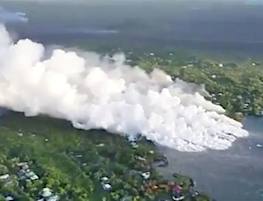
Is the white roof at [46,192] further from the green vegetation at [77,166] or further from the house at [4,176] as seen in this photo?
the house at [4,176]

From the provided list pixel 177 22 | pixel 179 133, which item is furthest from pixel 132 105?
pixel 177 22

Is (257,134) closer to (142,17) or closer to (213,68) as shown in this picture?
(213,68)

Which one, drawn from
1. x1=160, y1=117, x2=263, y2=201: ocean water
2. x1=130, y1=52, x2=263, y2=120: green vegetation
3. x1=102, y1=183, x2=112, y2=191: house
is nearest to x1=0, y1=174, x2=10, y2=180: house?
x1=102, y1=183, x2=112, y2=191: house

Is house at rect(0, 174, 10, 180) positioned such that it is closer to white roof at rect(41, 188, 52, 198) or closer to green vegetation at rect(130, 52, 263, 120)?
white roof at rect(41, 188, 52, 198)

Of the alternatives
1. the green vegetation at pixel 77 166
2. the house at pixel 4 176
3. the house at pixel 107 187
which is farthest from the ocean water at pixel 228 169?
the house at pixel 4 176

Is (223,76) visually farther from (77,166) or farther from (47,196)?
(47,196)
